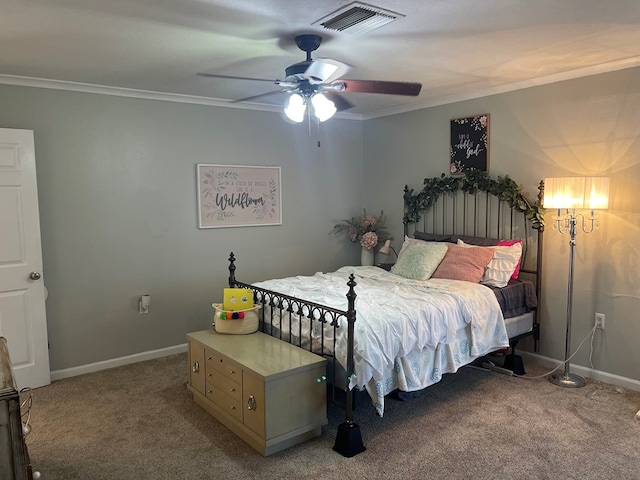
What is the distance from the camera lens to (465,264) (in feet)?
13.1

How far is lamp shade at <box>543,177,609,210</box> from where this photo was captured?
11.3 feet

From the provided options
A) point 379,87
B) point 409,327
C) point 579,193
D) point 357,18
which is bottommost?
point 409,327

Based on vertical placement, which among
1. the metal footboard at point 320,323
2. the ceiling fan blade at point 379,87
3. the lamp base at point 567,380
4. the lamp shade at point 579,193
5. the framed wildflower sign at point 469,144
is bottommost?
the lamp base at point 567,380

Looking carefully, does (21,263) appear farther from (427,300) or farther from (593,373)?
(593,373)

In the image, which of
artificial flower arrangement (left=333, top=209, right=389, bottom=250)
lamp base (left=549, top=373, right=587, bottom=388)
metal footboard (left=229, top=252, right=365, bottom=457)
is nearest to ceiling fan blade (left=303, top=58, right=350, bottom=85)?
metal footboard (left=229, top=252, right=365, bottom=457)

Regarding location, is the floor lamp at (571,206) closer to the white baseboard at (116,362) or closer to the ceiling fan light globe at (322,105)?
the ceiling fan light globe at (322,105)

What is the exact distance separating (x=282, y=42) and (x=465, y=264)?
7.42ft

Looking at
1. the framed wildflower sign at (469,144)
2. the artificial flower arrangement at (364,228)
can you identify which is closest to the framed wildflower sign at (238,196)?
the artificial flower arrangement at (364,228)

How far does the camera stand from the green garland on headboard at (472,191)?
410cm

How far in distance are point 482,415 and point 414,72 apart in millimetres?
2524

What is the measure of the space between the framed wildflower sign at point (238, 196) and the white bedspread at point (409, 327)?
3.89 feet

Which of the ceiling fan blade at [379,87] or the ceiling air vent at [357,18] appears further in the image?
the ceiling fan blade at [379,87]

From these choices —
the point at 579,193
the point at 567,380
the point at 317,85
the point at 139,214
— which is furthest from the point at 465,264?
the point at 139,214

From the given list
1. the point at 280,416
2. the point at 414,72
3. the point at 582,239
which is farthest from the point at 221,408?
the point at 582,239
